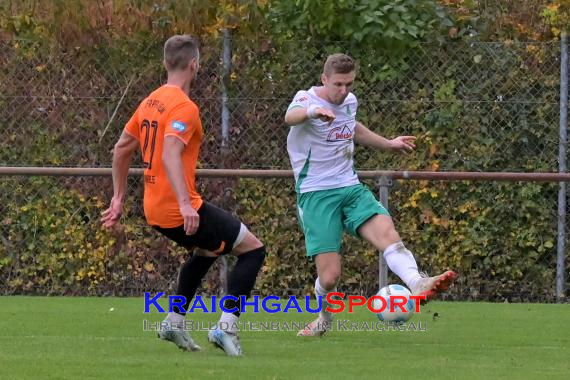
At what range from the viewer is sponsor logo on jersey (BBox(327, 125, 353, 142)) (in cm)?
789

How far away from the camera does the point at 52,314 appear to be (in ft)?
30.2

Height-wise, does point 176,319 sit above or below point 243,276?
below

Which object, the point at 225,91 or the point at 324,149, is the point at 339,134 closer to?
the point at 324,149

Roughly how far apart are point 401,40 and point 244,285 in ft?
14.7

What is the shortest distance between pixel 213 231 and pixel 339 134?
4.55 ft

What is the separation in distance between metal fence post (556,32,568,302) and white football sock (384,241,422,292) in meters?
3.72

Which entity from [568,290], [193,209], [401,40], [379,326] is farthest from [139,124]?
[568,290]

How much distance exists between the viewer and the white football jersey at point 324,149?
788 centimetres

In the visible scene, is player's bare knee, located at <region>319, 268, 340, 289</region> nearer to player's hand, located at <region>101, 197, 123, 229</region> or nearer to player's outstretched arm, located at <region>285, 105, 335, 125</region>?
player's outstretched arm, located at <region>285, 105, 335, 125</region>

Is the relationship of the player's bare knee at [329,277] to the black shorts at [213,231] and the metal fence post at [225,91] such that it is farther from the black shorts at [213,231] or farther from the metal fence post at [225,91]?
the metal fence post at [225,91]

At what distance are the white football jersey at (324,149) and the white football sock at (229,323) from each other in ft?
4.25

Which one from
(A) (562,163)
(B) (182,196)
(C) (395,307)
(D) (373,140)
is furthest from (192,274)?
(A) (562,163)

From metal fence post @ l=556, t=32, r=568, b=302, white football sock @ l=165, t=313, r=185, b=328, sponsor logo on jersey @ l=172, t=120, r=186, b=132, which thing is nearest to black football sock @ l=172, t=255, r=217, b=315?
white football sock @ l=165, t=313, r=185, b=328

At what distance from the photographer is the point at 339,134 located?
792 cm
